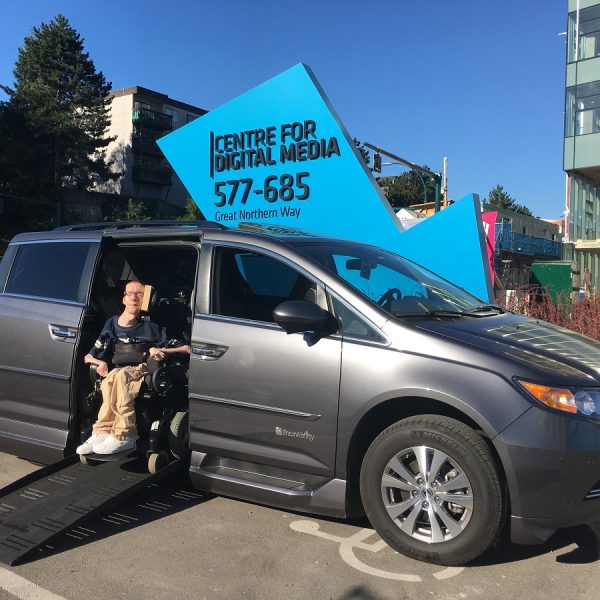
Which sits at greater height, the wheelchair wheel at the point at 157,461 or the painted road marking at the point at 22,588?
the wheelchair wheel at the point at 157,461

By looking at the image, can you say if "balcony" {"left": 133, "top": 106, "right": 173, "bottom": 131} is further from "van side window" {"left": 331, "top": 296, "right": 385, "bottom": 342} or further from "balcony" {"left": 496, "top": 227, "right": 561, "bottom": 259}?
"van side window" {"left": 331, "top": 296, "right": 385, "bottom": 342}

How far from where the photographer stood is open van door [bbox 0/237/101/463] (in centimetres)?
446

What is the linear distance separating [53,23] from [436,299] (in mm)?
54561

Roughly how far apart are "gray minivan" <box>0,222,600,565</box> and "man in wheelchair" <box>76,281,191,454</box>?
0.20 metres

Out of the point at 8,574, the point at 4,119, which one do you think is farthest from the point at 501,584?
the point at 4,119

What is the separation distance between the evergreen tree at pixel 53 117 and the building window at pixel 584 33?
34.0 meters

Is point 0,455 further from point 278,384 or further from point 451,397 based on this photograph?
point 451,397

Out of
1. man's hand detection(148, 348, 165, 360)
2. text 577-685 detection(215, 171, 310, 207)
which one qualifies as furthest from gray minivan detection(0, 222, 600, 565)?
text 577-685 detection(215, 171, 310, 207)

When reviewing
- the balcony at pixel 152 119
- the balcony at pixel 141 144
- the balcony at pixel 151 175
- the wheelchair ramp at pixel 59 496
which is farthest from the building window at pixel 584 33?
the wheelchair ramp at pixel 59 496

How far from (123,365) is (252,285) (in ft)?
3.84

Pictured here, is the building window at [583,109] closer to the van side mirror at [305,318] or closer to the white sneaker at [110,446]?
the van side mirror at [305,318]

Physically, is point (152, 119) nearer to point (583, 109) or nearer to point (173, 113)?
point (173, 113)

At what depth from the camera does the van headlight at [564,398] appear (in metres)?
3.01

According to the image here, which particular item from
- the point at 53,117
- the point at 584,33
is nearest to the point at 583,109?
the point at 584,33
